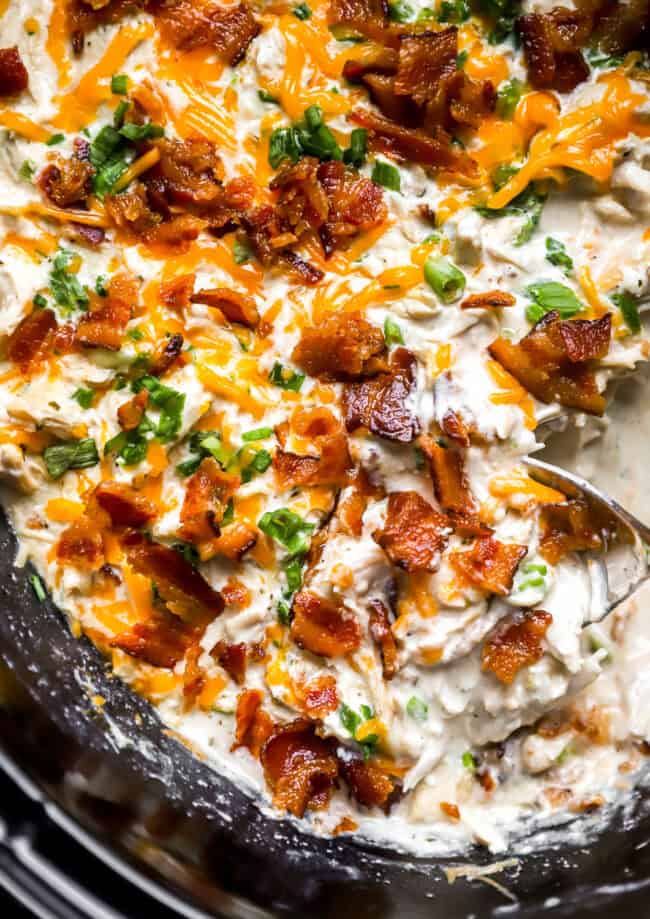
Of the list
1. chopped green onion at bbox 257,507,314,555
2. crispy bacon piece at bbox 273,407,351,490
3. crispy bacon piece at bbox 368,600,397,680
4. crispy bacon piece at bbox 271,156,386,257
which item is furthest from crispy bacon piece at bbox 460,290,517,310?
crispy bacon piece at bbox 368,600,397,680

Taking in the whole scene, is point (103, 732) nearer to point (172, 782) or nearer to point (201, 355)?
point (172, 782)

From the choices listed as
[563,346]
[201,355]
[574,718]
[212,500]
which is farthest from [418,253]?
[574,718]

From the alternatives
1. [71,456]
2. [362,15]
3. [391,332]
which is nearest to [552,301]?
[391,332]

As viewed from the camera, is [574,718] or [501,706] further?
[574,718]

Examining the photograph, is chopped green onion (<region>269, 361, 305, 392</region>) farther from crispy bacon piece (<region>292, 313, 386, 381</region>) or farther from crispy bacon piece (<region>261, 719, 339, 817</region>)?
crispy bacon piece (<region>261, 719, 339, 817</region>)

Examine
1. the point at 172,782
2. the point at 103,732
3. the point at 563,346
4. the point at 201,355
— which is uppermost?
the point at 201,355

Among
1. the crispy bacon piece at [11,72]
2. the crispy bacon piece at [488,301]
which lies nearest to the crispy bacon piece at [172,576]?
the crispy bacon piece at [488,301]
